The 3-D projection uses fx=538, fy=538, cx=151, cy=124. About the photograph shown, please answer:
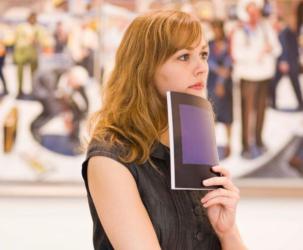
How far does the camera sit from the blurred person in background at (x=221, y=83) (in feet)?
6.40

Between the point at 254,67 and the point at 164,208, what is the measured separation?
41.2 inches

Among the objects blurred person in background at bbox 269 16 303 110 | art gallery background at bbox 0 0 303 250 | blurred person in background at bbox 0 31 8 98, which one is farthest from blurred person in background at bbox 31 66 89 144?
blurred person in background at bbox 269 16 303 110

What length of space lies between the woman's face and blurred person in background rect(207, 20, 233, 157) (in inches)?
34.2

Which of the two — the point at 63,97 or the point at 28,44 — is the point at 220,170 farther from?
the point at 28,44

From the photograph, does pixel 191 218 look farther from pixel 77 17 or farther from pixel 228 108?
pixel 77 17

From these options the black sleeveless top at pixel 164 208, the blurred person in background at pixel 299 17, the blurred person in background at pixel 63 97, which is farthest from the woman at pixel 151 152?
the blurred person in background at pixel 299 17

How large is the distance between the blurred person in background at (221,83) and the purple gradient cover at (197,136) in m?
0.89

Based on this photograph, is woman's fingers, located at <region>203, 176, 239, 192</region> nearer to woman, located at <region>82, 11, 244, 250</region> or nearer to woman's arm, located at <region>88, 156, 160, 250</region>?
woman, located at <region>82, 11, 244, 250</region>

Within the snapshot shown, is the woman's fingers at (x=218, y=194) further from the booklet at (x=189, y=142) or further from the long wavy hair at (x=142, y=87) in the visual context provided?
the long wavy hair at (x=142, y=87)

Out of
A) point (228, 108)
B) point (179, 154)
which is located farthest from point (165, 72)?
point (228, 108)

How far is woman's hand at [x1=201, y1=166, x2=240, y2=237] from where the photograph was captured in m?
1.03

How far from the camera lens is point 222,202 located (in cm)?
103

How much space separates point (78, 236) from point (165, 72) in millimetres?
1072

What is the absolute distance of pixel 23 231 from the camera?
6.48 ft
